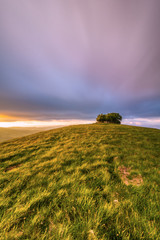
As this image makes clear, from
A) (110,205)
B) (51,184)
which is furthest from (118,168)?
(51,184)

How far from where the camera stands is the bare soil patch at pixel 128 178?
3.72 meters

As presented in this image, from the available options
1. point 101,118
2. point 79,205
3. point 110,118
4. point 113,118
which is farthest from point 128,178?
point 101,118

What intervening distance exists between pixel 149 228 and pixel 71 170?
3.26 m

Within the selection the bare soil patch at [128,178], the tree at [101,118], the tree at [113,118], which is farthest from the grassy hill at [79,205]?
the tree at [101,118]

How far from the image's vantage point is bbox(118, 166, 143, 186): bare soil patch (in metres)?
3.72

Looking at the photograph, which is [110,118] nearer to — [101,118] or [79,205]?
[101,118]


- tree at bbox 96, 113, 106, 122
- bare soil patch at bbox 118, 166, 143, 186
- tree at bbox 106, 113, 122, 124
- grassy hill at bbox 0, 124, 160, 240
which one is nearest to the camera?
grassy hill at bbox 0, 124, 160, 240

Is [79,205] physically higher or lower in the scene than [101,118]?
lower

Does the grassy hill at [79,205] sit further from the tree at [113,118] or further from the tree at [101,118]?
the tree at [101,118]

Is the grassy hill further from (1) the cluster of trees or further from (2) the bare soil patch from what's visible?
(1) the cluster of trees

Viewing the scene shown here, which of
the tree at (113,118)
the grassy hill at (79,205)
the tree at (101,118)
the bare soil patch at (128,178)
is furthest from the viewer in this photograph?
the tree at (101,118)

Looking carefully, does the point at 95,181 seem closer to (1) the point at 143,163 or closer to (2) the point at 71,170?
(2) the point at 71,170

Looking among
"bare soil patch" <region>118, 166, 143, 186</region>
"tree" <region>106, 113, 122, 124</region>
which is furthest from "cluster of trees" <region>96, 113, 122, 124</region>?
"bare soil patch" <region>118, 166, 143, 186</region>

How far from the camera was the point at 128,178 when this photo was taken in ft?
13.2
